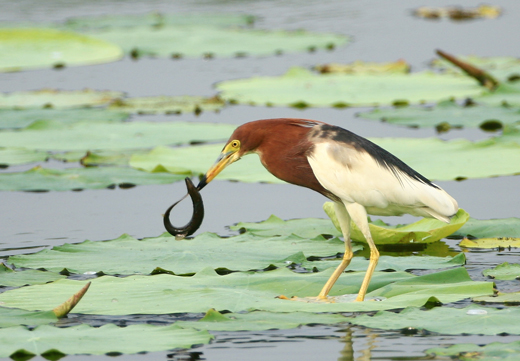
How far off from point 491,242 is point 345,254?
107 centimetres

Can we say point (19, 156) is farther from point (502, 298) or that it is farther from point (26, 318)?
point (502, 298)

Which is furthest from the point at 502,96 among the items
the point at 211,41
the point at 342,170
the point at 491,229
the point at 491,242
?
the point at 211,41

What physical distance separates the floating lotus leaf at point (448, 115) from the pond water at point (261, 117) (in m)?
0.14

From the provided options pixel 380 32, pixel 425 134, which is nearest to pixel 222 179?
pixel 425 134

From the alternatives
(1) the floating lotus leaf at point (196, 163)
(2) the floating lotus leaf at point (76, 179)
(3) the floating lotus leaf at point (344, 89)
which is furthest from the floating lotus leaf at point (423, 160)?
(3) the floating lotus leaf at point (344, 89)

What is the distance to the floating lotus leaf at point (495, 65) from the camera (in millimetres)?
10742

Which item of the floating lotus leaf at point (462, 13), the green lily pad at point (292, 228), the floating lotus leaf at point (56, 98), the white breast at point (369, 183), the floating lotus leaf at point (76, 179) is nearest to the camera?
the white breast at point (369, 183)

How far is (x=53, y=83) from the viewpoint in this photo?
38.8ft

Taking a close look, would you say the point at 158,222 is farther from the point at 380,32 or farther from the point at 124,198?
the point at 380,32

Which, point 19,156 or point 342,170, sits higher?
point 342,170

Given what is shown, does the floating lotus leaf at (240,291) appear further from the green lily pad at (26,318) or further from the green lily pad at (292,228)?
the green lily pad at (292,228)

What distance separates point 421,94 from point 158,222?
4574mm

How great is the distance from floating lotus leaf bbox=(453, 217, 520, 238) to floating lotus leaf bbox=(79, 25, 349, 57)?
8.19 m

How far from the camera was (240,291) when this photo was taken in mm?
4031
